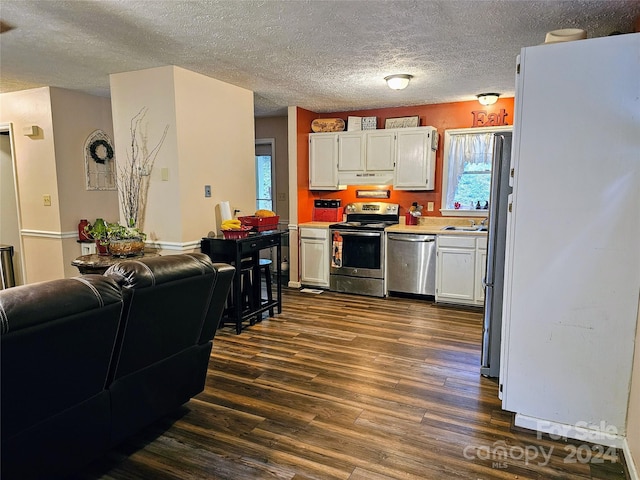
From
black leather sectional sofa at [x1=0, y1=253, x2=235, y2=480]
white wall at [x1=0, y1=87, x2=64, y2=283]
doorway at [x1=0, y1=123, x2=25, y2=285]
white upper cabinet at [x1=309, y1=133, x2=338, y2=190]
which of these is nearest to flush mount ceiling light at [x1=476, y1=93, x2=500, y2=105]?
white upper cabinet at [x1=309, y1=133, x2=338, y2=190]

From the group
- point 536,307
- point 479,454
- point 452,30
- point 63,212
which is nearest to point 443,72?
point 452,30

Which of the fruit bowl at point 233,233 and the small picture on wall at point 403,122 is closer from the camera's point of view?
the fruit bowl at point 233,233

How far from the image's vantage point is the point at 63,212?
4.56 metres

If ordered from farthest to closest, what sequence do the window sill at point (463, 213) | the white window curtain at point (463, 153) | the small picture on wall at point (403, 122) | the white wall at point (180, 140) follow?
the small picture on wall at point (403, 122)
the window sill at point (463, 213)
the white window curtain at point (463, 153)
the white wall at point (180, 140)

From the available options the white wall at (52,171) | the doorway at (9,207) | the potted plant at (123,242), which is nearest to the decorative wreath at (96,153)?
the white wall at (52,171)

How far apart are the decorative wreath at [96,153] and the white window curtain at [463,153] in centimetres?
417

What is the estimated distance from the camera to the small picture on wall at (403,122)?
5.25 m

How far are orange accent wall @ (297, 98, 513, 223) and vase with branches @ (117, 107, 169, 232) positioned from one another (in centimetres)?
220

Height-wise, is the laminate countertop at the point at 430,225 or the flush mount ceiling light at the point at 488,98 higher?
the flush mount ceiling light at the point at 488,98

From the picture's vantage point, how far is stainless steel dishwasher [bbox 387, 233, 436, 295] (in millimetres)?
4840

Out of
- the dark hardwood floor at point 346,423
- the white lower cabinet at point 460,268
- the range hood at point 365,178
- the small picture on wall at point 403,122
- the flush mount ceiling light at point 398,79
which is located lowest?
the dark hardwood floor at point 346,423

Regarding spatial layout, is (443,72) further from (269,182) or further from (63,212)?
(63,212)

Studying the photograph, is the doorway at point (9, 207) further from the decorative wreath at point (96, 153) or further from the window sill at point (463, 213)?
the window sill at point (463, 213)

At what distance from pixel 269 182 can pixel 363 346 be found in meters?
3.82
